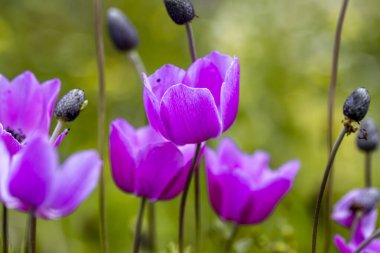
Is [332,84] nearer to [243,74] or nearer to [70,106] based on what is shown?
[70,106]

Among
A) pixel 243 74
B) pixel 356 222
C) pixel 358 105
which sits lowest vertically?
pixel 356 222

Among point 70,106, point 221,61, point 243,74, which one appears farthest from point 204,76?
point 243,74

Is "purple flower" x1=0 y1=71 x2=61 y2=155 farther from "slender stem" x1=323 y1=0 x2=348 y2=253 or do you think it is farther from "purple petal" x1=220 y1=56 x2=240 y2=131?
"slender stem" x1=323 y1=0 x2=348 y2=253

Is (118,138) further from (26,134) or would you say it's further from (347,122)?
(347,122)

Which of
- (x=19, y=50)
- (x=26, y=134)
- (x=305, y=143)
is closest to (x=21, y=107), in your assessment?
(x=26, y=134)

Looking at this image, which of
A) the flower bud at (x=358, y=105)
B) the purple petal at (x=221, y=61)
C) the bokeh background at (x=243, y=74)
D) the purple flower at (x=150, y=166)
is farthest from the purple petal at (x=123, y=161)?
the bokeh background at (x=243, y=74)

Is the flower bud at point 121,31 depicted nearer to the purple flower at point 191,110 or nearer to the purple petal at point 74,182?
the purple flower at point 191,110

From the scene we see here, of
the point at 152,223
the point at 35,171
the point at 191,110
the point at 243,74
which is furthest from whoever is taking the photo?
the point at 243,74
